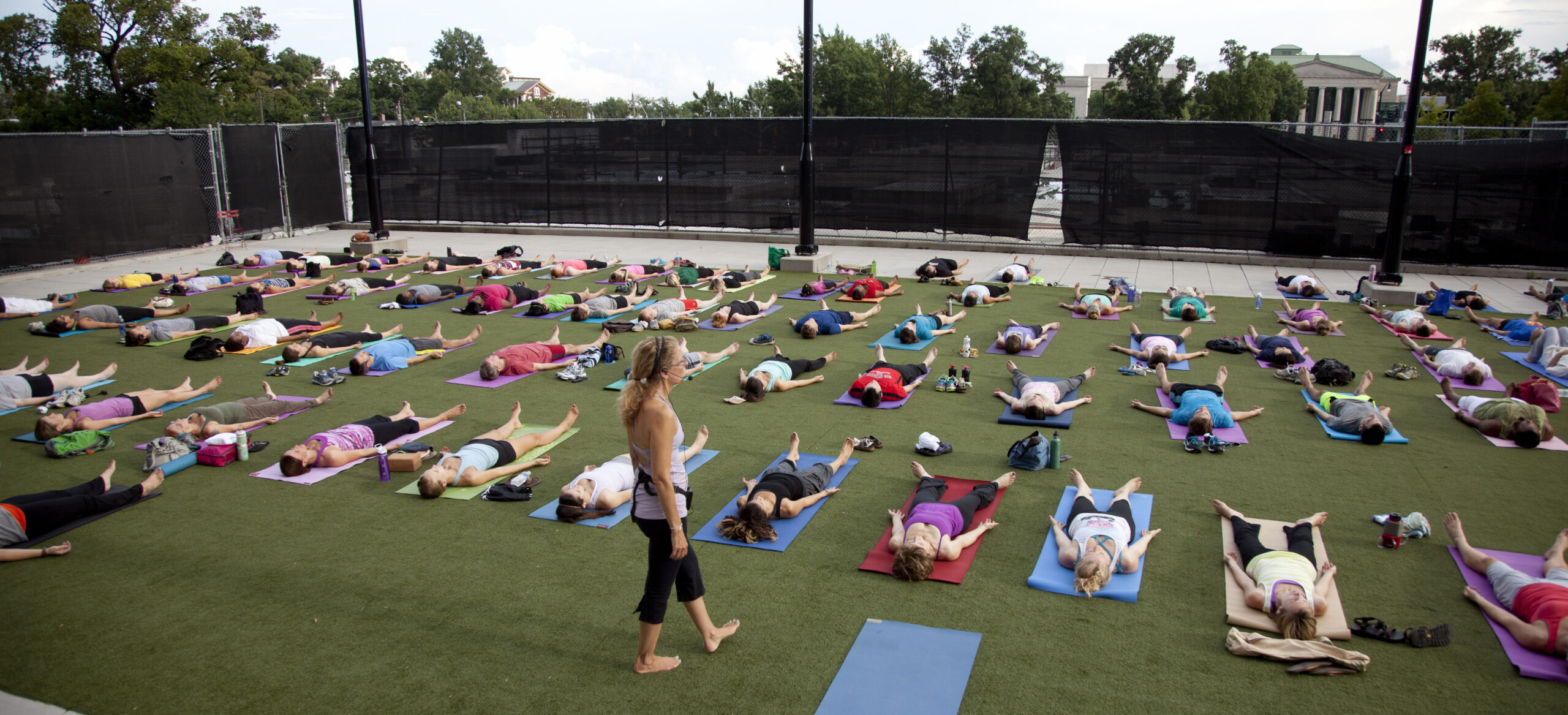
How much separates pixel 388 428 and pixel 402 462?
0.79 m

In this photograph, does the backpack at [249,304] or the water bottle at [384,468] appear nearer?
the water bottle at [384,468]

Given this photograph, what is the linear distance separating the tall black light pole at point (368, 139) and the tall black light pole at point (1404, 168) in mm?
19203

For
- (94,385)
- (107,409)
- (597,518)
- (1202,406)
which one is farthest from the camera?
(94,385)

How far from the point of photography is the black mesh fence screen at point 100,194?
16141 mm

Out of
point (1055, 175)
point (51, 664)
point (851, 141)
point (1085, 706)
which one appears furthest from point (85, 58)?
point (1085, 706)

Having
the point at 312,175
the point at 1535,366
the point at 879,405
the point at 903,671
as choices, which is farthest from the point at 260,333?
the point at 1535,366

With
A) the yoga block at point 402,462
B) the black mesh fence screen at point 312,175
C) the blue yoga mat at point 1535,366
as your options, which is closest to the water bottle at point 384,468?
the yoga block at point 402,462

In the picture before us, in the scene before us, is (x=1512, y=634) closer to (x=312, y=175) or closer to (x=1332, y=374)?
(x=1332, y=374)

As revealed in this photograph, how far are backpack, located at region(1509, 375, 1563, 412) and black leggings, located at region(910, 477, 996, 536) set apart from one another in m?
5.89

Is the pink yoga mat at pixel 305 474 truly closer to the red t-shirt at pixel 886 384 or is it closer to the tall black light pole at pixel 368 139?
the red t-shirt at pixel 886 384

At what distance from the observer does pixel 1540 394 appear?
8.06m

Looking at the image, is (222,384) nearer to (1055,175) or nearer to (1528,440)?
(1528,440)

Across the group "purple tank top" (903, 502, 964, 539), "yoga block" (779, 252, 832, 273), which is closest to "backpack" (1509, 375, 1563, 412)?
"purple tank top" (903, 502, 964, 539)

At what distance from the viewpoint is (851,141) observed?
18.9 meters
